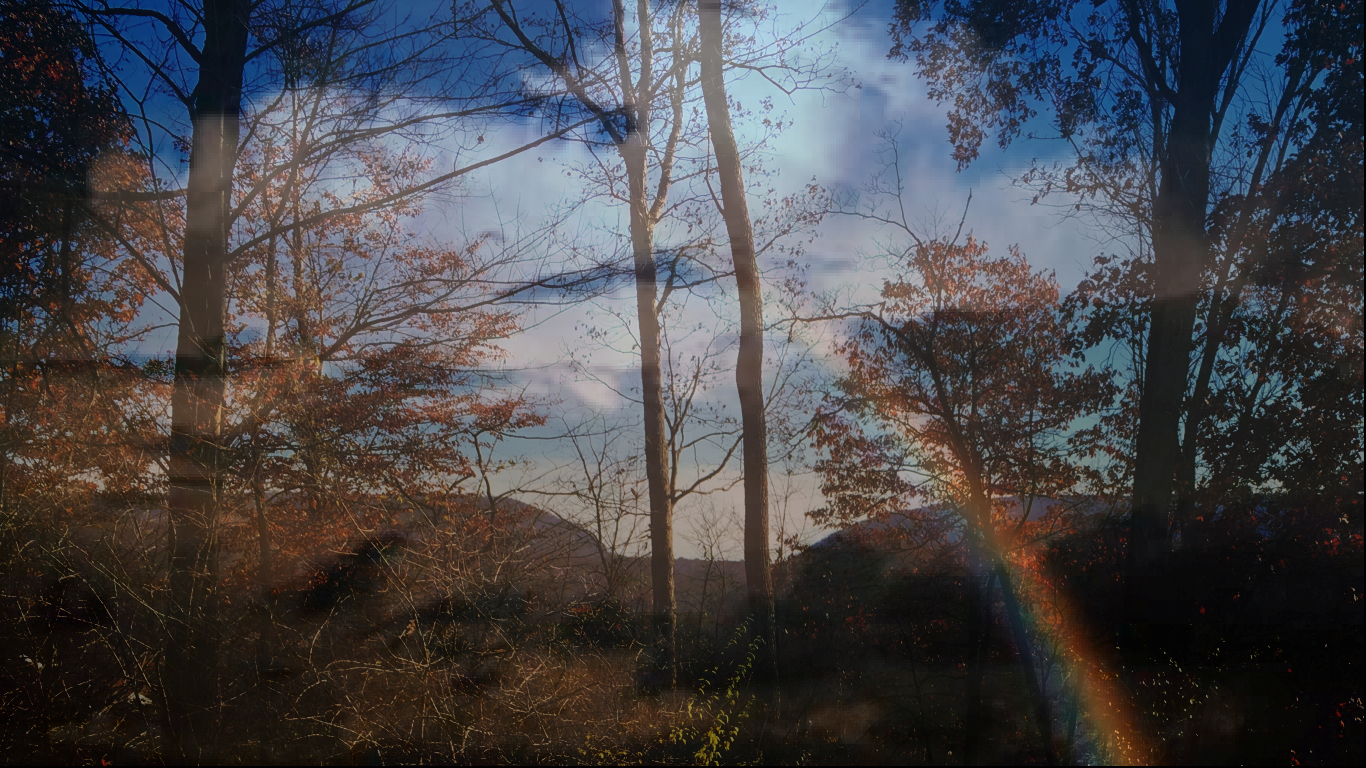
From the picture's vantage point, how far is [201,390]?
610 centimetres

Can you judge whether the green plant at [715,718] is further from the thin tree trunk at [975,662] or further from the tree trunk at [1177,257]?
the tree trunk at [1177,257]

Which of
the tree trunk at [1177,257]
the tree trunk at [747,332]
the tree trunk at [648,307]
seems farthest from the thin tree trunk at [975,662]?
the tree trunk at [648,307]

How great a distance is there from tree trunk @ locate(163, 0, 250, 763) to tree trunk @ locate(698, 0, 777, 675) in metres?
4.18

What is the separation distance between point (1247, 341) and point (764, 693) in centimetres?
464

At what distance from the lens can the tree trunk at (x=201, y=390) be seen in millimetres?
5141

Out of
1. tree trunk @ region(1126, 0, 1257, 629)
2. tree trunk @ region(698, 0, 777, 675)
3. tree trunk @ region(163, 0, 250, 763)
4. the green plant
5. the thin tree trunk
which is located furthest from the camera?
tree trunk @ region(698, 0, 777, 675)

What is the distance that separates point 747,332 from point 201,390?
15.2 feet

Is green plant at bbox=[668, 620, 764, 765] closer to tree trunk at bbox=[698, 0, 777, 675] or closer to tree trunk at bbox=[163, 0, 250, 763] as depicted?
tree trunk at bbox=[698, 0, 777, 675]

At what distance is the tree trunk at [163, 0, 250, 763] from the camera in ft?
16.9

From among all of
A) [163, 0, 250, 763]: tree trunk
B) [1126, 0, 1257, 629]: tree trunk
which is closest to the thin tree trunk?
[1126, 0, 1257, 629]: tree trunk

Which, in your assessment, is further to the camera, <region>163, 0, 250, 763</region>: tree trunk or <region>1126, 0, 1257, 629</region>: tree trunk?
<region>1126, 0, 1257, 629</region>: tree trunk

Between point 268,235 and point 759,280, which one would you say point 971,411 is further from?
point 268,235

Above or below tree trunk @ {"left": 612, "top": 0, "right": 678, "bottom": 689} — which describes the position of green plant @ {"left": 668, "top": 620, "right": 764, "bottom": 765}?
below

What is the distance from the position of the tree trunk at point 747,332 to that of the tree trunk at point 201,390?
4.18 metres
